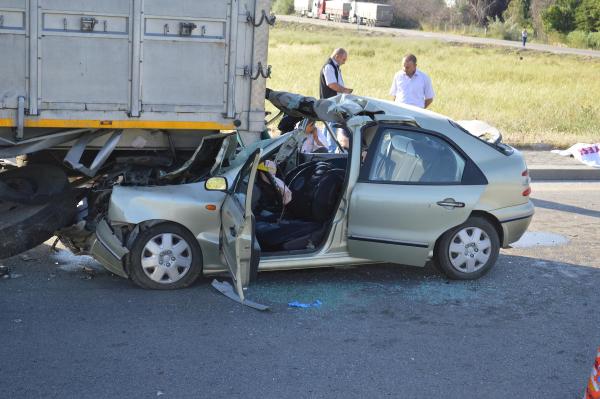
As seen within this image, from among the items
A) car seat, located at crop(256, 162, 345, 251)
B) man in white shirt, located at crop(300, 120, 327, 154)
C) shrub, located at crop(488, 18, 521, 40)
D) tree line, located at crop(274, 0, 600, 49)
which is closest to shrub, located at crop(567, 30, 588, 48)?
tree line, located at crop(274, 0, 600, 49)

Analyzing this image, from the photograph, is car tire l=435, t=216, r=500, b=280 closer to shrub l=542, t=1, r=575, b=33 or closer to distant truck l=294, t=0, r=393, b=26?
shrub l=542, t=1, r=575, b=33

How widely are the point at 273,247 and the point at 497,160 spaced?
82.7 inches

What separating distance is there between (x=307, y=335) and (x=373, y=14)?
72580 millimetres

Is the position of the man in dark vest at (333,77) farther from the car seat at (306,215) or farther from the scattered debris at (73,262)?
the scattered debris at (73,262)

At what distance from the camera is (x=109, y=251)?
7.19 metres

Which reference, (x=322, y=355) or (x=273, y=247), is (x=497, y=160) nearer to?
(x=273, y=247)

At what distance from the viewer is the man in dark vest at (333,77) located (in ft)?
42.0

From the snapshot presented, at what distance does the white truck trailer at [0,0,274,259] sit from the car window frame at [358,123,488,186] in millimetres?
1230

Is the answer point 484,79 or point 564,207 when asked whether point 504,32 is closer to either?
point 484,79

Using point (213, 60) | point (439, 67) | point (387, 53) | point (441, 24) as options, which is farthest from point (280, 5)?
point (213, 60)

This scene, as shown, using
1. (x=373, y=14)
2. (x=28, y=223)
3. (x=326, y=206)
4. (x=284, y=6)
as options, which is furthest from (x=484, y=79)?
(x=284, y=6)

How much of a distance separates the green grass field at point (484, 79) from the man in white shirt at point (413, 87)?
4024mm

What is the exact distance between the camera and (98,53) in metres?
7.82

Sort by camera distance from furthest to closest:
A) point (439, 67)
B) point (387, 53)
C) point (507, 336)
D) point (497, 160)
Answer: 1. point (387, 53)
2. point (439, 67)
3. point (497, 160)
4. point (507, 336)
